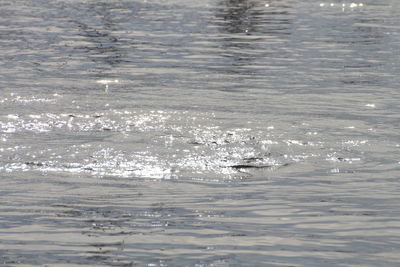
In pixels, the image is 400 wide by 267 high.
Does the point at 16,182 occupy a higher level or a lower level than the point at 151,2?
higher

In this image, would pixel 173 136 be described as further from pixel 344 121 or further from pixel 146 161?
pixel 344 121

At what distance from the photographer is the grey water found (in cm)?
584

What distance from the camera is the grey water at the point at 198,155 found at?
5840 mm

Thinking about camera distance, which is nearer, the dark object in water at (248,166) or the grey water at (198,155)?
the grey water at (198,155)

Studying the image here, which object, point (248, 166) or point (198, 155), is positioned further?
point (198, 155)

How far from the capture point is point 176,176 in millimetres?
7680

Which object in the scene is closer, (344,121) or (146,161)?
(146,161)

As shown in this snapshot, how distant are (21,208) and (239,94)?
605 centimetres

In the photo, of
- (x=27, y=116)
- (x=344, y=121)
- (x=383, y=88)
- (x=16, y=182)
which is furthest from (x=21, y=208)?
(x=383, y=88)

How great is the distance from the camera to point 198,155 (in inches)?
332

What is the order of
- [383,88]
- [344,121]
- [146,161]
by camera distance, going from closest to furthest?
[146,161] → [344,121] → [383,88]

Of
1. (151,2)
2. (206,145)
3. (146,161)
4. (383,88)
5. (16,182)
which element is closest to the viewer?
(16,182)

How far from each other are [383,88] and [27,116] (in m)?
5.92

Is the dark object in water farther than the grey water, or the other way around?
the dark object in water
